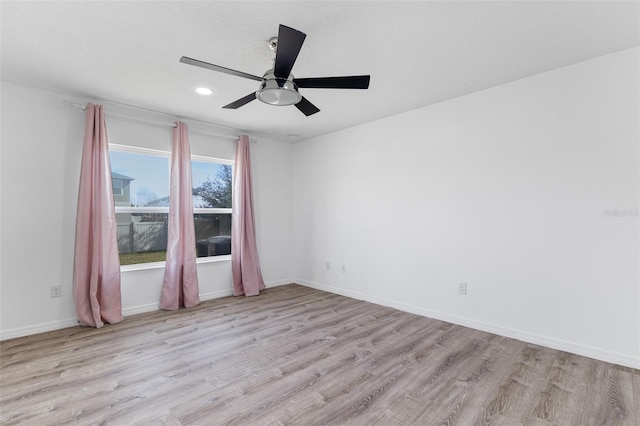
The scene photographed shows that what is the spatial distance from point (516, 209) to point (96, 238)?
451 cm

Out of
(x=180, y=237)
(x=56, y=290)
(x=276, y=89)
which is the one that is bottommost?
(x=56, y=290)

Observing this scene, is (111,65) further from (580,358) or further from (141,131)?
(580,358)

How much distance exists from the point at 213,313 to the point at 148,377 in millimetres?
1516

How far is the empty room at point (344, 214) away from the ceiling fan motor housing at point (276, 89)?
0.05ft

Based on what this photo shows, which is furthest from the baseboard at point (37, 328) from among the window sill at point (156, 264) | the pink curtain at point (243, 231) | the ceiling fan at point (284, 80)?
the ceiling fan at point (284, 80)

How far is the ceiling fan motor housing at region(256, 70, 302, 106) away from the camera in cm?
223

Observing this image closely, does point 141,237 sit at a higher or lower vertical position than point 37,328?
higher

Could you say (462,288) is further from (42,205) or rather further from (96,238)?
(42,205)

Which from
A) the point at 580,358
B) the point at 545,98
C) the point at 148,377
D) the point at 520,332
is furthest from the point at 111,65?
the point at 580,358

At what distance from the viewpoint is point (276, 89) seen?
7.37 feet

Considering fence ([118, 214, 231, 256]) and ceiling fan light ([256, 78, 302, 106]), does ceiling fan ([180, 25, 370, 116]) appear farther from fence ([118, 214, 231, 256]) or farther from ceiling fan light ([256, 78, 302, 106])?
fence ([118, 214, 231, 256])

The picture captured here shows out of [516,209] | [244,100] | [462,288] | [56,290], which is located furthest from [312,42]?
[56,290]

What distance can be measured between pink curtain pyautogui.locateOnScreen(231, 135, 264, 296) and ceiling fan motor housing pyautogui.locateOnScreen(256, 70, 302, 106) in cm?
246

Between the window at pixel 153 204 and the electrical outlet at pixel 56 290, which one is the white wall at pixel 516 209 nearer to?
the window at pixel 153 204
